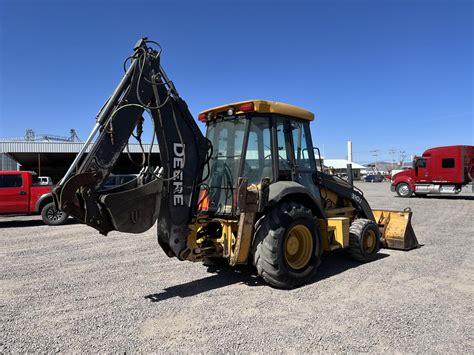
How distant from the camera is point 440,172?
21.2 meters

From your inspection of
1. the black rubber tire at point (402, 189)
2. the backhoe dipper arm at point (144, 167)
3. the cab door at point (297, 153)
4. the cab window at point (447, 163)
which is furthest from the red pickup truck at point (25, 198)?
the cab window at point (447, 163)

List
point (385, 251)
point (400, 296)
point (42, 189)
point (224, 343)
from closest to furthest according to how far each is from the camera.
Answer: point (224, 343) < point (400, 296) < point (385, 251) < point (42, 189)

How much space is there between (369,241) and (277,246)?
2.53m

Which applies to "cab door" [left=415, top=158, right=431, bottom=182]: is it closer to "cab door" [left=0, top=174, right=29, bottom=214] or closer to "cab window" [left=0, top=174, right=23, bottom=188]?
"cab door" [left=0, top=174, right=29, bottom=214]

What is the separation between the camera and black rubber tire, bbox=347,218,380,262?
6.36 meters

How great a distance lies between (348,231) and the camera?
614 cm

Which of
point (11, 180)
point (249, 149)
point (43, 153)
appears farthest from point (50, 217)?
point (43, 153)

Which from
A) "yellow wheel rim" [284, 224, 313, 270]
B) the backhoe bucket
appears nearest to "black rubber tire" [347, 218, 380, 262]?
"yellow wheel rim" [284, 224, 313, 270]

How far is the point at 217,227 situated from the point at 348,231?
2.21 meters

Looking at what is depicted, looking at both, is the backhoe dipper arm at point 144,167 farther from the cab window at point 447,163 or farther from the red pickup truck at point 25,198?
the cab window at point 447,163

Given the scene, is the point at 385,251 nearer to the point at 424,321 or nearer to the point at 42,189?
the point at 424,321

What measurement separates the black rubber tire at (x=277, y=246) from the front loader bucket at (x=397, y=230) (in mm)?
3033

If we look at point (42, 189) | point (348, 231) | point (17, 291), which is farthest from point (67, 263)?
point (42, 189)

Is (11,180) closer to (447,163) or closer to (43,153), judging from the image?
(43,153)
